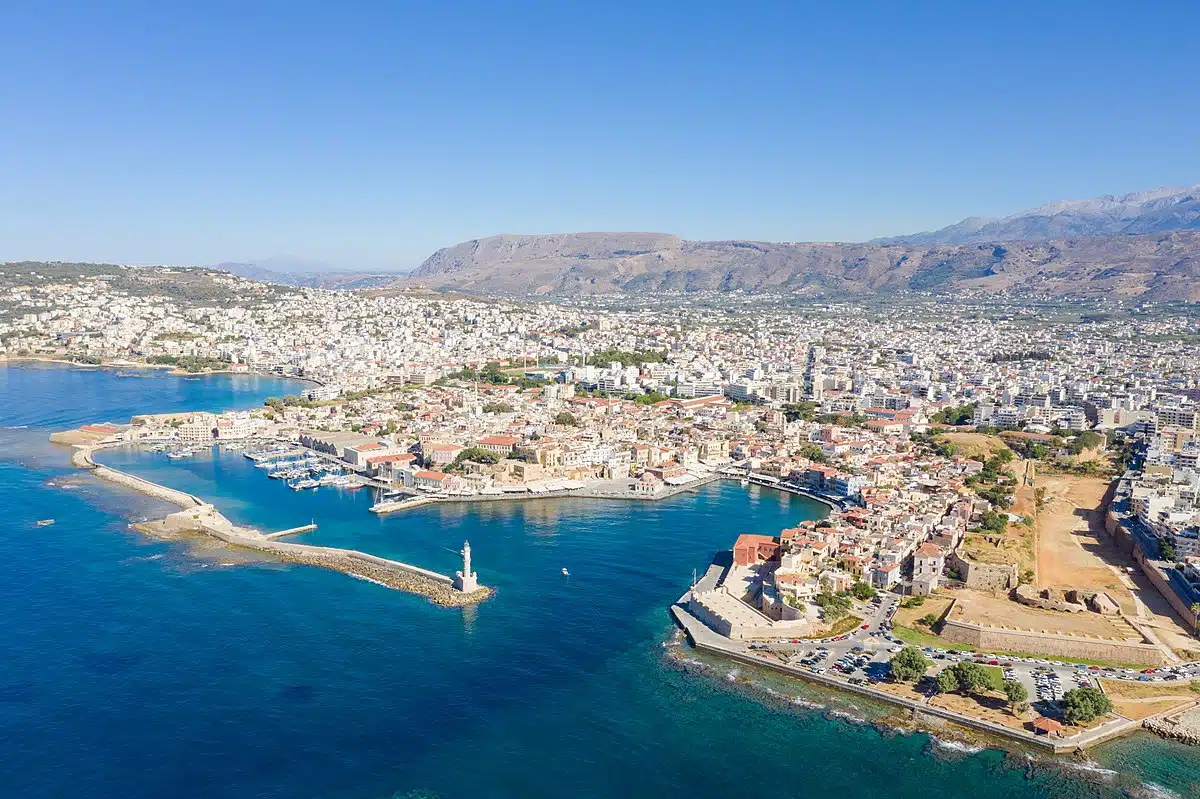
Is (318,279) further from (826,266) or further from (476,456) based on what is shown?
(476,456)

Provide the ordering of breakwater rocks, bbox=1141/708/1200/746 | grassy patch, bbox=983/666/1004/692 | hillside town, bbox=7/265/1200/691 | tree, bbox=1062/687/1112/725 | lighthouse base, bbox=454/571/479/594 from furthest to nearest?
1. hillside town, bbox=7/265/1200/691
2. lighthouse base, bbox=454/571/479/594
3. grassy patch, bbox=983/666/1004/692
4. tree, bbox=1062/687/1112/725
5. breakwater rocks, bbox=1141/708/1200/746

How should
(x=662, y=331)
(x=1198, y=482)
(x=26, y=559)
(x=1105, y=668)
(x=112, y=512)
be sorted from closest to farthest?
(x=1105, y=668) → (x=26, y=559) → (x=112, y=512) → (x=1198, y=482) → (x=662, y=331)

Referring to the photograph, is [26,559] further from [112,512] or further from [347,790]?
[347,790]

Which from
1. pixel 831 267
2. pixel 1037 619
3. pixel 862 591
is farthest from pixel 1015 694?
pixel 831 267

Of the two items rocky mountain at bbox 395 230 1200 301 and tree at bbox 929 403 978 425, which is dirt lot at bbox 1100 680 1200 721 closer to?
tree at bbox 929 403 978 425

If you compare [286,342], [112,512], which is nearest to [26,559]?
[112,512]

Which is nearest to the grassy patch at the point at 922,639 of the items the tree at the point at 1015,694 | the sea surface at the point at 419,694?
the tree at the point at 1015,694

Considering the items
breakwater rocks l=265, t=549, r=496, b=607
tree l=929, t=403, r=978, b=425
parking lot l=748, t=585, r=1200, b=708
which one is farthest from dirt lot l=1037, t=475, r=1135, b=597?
breakwater rocks l=265, t=549, r=496, b=607
